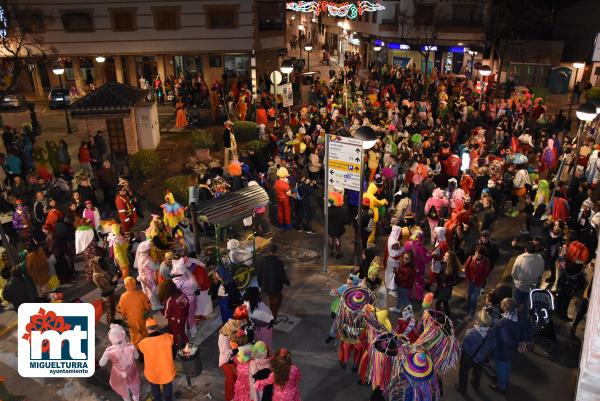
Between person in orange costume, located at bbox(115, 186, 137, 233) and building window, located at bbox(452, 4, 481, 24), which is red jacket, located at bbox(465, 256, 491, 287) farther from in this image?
building window, located at bbox(452, 4, 481, 24)

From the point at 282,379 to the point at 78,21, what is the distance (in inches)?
1233

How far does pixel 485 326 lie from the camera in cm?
735

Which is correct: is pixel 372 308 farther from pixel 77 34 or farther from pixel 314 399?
pixel 77 34

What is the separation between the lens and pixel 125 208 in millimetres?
12227

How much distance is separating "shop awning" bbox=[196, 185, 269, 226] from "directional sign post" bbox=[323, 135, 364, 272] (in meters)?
1.84

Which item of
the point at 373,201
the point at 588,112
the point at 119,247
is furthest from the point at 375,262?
the point at 588,112

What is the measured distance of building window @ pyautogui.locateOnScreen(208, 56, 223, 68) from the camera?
32741 millimetres

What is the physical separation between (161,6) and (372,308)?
28465 mm

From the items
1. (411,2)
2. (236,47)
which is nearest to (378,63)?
(411,2)

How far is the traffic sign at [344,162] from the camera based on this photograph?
33.6 ft

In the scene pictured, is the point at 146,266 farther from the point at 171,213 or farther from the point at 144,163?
the point at 144,163

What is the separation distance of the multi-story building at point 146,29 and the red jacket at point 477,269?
83.5ft

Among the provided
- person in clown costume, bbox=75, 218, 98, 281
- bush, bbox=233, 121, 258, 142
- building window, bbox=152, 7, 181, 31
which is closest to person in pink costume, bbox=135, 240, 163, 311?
person in clown costume, bbox=75, 218, 98, 281

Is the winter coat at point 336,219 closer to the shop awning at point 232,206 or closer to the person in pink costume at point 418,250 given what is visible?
the shop awning at point 232,206
